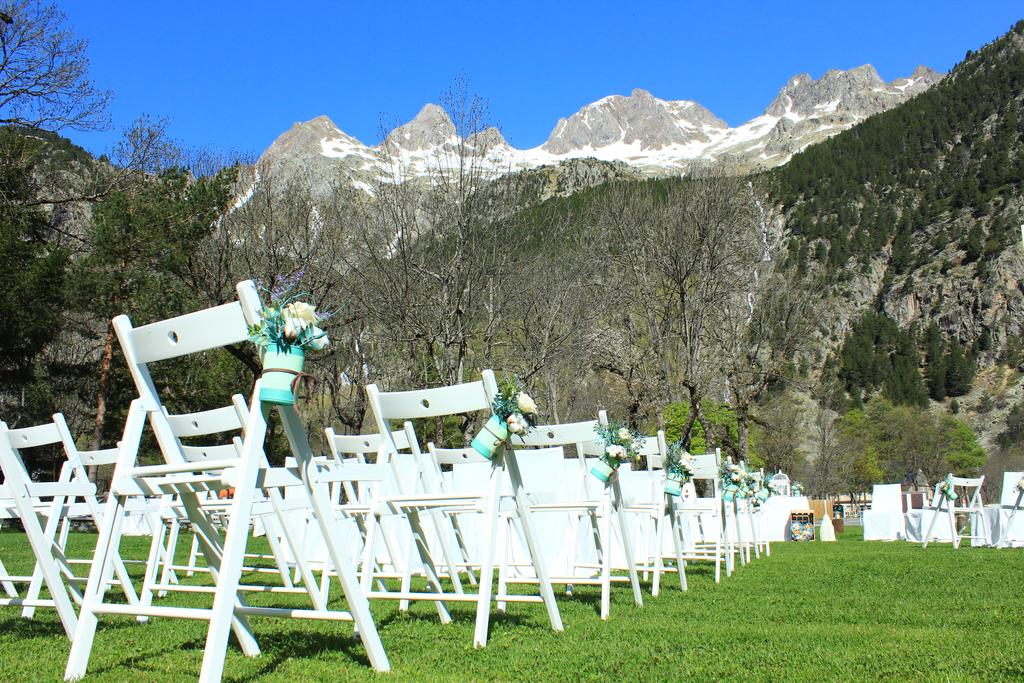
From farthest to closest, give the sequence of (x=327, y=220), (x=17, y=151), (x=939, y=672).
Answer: (x=327, y=220) < (x=17, y=151) < (x=939, y=672)

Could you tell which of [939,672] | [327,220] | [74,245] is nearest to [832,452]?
[327,220]

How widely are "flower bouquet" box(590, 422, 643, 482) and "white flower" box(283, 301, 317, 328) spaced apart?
10.2 feet

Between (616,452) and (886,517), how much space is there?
16.3m

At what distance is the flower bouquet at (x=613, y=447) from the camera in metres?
5.90

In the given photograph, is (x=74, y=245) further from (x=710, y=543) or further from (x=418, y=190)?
(x=710, y=543)

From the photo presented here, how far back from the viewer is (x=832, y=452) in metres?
63.2

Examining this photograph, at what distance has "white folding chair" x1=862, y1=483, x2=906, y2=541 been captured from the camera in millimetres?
19302

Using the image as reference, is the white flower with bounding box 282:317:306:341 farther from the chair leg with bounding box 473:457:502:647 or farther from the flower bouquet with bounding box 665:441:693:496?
the flower bouquet with bounding box 665:441:693:496

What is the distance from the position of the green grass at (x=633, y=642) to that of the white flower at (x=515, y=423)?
3.70ft

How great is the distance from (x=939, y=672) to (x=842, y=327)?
102 meters

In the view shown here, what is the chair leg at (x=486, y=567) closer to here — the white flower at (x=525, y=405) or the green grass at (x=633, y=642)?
the green grass at (x=633, y=642)

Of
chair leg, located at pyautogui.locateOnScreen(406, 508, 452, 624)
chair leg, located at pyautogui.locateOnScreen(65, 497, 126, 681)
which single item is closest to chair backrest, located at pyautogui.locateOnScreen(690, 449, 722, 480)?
chair leg, located at pyautogui.locateOnScreen(406, 508, 452, 624)

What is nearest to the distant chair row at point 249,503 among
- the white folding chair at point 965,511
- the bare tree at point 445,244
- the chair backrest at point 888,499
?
the white folding chair at point 965,511

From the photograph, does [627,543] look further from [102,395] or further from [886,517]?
[102,395]
